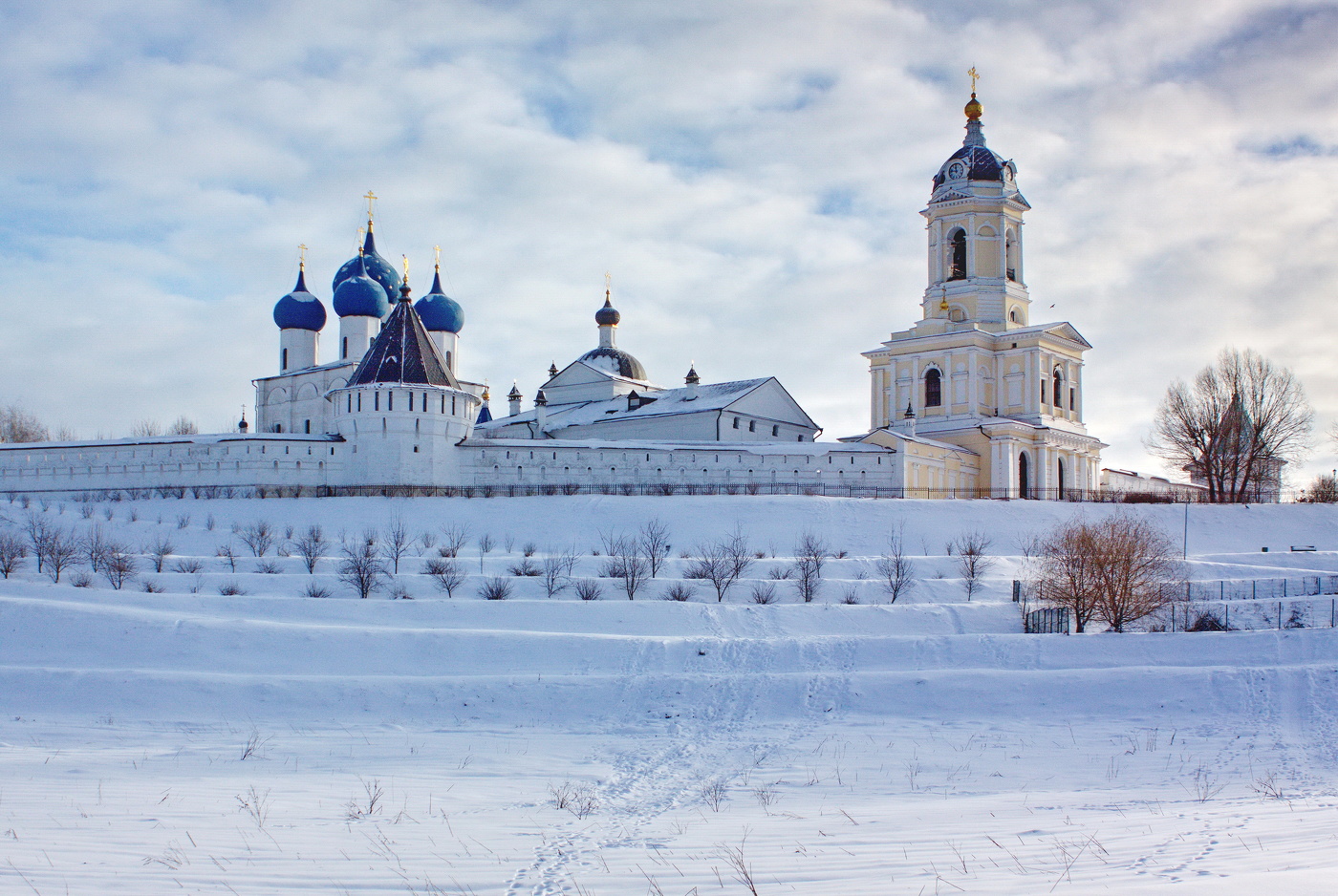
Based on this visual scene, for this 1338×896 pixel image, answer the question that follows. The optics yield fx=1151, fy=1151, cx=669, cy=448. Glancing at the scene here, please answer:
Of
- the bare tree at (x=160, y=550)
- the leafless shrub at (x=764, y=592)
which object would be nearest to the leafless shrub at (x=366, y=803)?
the leafless shrub at (x=764, y=592)

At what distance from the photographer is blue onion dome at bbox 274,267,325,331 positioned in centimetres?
4081

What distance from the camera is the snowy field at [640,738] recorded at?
6539 mm

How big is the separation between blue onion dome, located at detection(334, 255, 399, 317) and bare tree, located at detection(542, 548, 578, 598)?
1913 cm

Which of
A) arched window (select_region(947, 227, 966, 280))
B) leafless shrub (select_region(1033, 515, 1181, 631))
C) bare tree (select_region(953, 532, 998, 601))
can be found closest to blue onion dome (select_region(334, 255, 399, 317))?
arched window (select_region(947, 227, 966, 280))

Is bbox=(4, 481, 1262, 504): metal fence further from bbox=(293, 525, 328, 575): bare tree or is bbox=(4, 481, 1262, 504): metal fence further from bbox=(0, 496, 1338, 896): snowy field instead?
bbox=(0, 496, 1338, 896): snowy field

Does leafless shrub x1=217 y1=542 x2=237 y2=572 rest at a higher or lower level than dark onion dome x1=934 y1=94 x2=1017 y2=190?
lower

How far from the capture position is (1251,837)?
6805 millimetres

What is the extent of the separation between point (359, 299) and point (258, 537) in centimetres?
1606

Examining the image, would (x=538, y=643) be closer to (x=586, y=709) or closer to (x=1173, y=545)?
(x=586, y=709)

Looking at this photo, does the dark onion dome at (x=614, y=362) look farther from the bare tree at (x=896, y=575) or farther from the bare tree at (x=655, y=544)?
the bare tree at (x=896, y=575)

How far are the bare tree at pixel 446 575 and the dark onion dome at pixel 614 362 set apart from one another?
2403 centimetres

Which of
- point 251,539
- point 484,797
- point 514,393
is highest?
point 514,393

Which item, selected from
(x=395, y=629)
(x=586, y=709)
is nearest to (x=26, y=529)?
(x=395, y=629)

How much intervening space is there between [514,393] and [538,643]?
31.4 metres
